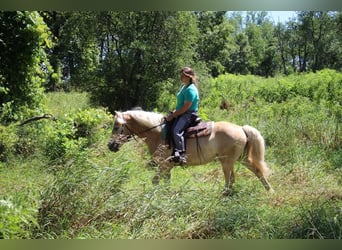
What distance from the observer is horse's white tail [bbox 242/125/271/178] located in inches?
176

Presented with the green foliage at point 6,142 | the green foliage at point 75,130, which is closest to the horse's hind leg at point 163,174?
the green foliage at point 75,130

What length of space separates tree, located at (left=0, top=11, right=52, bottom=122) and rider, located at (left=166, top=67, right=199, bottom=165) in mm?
1622

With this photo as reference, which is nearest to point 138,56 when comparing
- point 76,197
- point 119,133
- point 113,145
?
point 119,133

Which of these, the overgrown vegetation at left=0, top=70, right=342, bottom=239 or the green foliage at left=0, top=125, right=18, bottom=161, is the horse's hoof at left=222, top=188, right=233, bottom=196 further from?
the green foliage at left=0, top=125, right=18, bottom=161

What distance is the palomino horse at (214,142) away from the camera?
4.45 meters

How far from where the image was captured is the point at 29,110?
522 centimetres

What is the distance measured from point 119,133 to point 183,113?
643 mm

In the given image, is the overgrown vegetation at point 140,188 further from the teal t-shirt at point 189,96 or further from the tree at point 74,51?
the teal t-shirt at point 189,96

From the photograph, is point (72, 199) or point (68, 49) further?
point (68, 49)

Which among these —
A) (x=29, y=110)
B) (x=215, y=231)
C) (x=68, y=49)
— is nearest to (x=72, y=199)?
(x=215, y=231)

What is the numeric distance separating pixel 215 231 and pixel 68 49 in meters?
3.05

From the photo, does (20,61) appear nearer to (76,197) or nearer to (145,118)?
(145,118)

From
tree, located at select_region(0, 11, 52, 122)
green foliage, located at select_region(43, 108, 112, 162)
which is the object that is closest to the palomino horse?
green foliage, located at select_region(43, 108, 112, 162)

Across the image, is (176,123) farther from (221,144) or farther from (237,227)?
(237,227)
